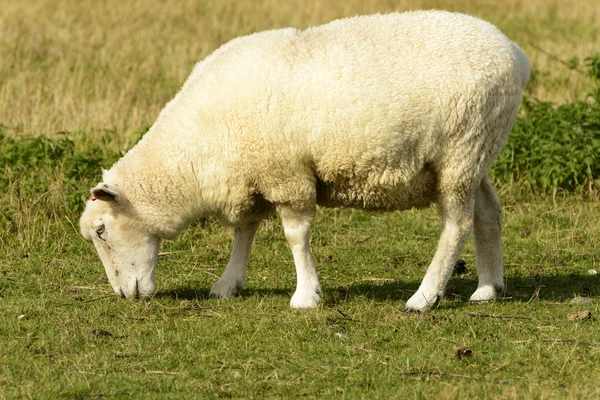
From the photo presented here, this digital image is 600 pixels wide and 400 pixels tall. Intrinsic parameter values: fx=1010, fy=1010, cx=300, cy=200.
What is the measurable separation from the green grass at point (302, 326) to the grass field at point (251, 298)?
0.01 m

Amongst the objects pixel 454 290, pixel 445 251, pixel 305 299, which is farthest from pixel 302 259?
pixel 454 290

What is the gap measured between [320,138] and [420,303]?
4.13 ft

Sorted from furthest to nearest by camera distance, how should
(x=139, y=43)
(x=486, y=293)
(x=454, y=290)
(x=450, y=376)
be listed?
(x=139, y=43), (x=454, y=290), (x=486, y=293), (x=450, y=376)

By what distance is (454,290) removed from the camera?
23.7 ft

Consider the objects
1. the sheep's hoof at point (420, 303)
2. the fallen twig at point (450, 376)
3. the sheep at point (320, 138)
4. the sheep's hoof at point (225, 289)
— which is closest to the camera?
the fallen twig at point (450, 376)

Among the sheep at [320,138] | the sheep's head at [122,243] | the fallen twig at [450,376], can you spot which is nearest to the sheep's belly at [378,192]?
the sheep at [320,138]

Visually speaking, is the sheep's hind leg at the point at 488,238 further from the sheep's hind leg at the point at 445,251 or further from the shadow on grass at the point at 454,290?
the sheep's hind leg at the point at 445,251

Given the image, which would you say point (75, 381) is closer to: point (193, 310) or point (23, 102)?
point (193, 310)

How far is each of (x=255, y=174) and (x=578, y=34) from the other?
1033 centimetres

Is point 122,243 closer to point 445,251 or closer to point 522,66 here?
point 445,251

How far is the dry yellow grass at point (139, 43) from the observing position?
11492mm

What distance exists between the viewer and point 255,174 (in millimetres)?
6273

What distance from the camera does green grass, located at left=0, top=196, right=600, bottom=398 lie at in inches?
202

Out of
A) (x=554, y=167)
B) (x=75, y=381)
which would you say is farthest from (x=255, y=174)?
(x=554, y=167)
